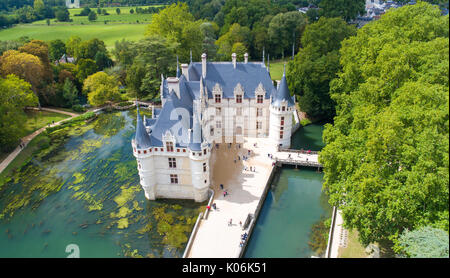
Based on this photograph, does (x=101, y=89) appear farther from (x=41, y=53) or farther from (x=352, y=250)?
(x=352, y=250)

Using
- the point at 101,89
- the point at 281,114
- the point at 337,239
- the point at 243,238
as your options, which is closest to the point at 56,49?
the point at 101,89

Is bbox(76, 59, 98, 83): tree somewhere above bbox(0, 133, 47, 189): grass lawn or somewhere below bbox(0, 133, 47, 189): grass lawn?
above

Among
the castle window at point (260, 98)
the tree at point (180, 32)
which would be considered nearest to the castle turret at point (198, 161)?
the castle window at point (260, 98)

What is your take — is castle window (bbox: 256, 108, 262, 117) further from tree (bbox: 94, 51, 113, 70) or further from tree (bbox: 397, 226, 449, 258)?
tree (bbox: 94, 51, 113, 70)

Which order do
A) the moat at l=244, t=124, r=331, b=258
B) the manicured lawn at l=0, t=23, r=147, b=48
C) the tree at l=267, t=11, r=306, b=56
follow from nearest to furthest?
the moat at l=244, t=124, r=331, b=258 → the tree at l=267, t=11, r=306, b=56 → the manicured lawn at l=0, t=23, r=147, b=48

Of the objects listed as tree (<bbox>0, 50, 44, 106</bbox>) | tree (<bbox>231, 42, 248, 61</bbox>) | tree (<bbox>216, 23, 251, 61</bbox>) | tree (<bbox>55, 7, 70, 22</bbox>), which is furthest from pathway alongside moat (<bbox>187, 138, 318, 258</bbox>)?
tree (<bbox>55, 7, 70, 22</bbox>)

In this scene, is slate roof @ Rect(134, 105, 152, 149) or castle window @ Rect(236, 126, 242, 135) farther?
castle window @ Rect(236, 126, 242, 135)

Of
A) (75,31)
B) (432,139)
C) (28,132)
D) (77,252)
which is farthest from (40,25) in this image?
(432,139)

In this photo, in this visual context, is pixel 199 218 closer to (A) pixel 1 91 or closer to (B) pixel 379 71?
(B) pixel 379 71
